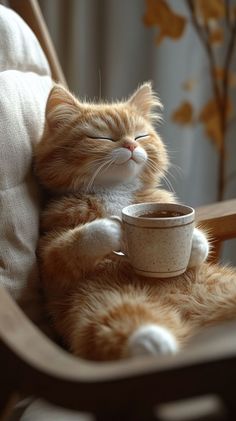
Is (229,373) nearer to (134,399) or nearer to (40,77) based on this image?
(134,399)

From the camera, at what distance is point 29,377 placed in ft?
1.75

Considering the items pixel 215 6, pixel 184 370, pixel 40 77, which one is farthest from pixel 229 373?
pixel 215 6

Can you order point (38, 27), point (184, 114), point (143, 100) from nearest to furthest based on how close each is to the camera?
1. point (143, 100)
2. point (38, 27)
3. point (184, 114)

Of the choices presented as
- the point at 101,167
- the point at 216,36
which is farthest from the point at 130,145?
the point at 216,36

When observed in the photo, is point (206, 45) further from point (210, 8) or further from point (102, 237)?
point (102, 237)

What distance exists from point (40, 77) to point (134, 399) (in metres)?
0.72

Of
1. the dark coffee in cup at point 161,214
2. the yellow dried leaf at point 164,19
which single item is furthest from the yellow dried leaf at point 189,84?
the dark coffee in cup at point 161,214

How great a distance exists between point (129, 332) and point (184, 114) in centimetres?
107

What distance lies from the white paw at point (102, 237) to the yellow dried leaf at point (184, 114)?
0.91 meters

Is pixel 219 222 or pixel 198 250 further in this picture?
pixel 219 222

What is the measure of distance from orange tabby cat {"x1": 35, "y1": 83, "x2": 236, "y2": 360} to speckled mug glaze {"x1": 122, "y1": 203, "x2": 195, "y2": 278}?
0.03m

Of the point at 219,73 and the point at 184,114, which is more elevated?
the point at 219,73

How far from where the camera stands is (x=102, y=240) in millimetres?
764

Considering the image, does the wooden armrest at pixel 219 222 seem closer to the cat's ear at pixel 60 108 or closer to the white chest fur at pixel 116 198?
the white chest fur at pixel 116 198
